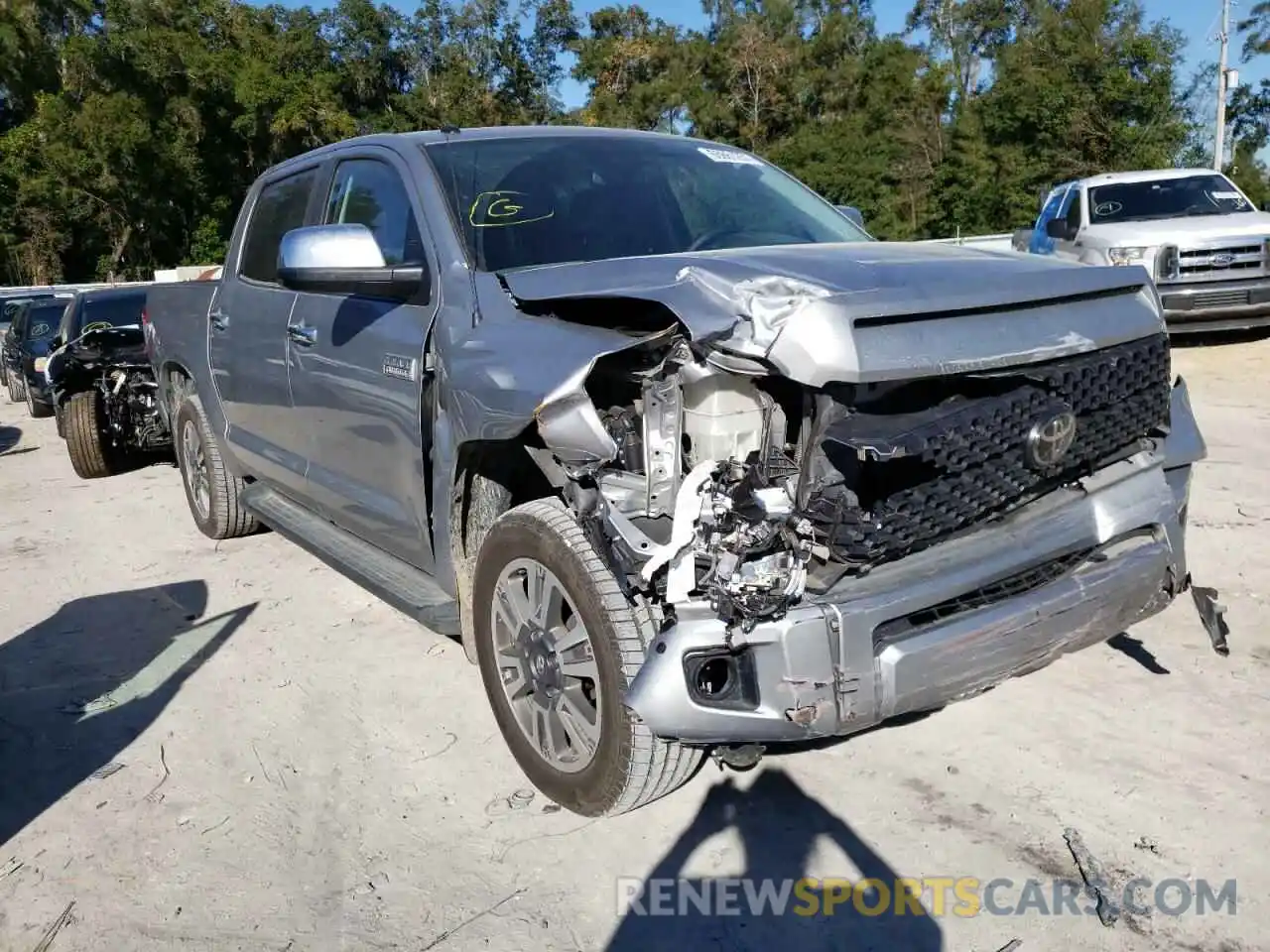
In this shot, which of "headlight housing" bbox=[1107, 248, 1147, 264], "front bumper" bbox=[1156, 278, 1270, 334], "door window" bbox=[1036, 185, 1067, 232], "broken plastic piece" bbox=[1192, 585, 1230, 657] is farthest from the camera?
"door window" bbox=[1036, 185, 1067, 232]

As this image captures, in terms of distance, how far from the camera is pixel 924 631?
2660mm

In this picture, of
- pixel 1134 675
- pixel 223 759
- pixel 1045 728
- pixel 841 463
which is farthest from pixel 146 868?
pixel 1134 675

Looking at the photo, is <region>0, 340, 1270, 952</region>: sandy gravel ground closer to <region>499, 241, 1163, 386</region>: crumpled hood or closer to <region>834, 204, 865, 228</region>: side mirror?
<region>499, 241, 1163, 386</region>: crumpled hood

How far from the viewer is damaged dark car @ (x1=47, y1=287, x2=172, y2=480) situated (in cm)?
869

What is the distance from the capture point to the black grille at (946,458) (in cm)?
253

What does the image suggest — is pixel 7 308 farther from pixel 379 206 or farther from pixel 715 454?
pixel 715 454

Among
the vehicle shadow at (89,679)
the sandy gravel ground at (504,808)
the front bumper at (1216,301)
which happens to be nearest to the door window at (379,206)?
the sandy gravel ground at (504,808)

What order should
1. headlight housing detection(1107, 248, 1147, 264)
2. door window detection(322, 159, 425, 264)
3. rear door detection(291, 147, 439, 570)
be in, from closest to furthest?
rear door detection(291, 147, 439, 570) < door window detection(322, 159, 425, 264) < headlight housing detection(1107, 248, 1147, 264)

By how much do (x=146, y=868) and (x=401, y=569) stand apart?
4.36ft

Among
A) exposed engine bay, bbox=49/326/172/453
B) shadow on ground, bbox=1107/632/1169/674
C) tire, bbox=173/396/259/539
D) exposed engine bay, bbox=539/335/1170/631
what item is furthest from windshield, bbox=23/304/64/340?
shadow on ground, bbox=1107/632/1169/674

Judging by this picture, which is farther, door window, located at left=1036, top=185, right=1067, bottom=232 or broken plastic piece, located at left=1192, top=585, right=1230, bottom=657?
door window, located at left=1036, top=185, right=1067, bottom=232

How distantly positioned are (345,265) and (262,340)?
1592 millimetres

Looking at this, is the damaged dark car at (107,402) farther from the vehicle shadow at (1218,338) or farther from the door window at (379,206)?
the vehicle shadow at (1218,338)

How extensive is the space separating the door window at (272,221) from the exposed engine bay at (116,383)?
12.6 ft
